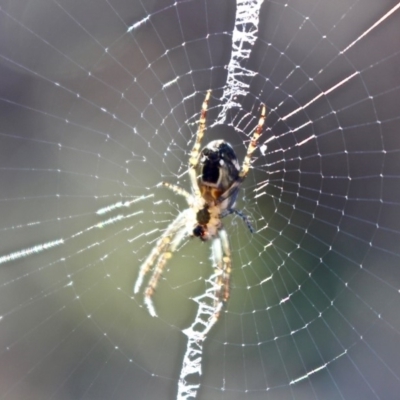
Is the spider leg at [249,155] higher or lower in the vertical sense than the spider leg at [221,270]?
higher

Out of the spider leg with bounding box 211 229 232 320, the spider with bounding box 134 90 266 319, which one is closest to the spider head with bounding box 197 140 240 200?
the spider with bounding box 134 90 266 319

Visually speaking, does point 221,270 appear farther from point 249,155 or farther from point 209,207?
point 249,155

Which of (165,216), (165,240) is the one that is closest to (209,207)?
(165,240)

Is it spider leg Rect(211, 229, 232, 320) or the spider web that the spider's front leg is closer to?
spider leg Rect(211, 229, 232, 320)

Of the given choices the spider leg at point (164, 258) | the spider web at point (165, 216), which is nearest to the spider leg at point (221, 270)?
the spider leg at point (164, 258)

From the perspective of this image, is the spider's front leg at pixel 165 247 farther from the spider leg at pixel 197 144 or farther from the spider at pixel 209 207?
the spider leg at pixel 197 144

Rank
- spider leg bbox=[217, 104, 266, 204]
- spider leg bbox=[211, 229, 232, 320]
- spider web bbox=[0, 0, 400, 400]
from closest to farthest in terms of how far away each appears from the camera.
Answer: spider leg bbox=[217, 104, 266, 204] < spider leg bbox=[211, 229, 232, 320] < spider web bbox=[0, 0, 400, 400]
